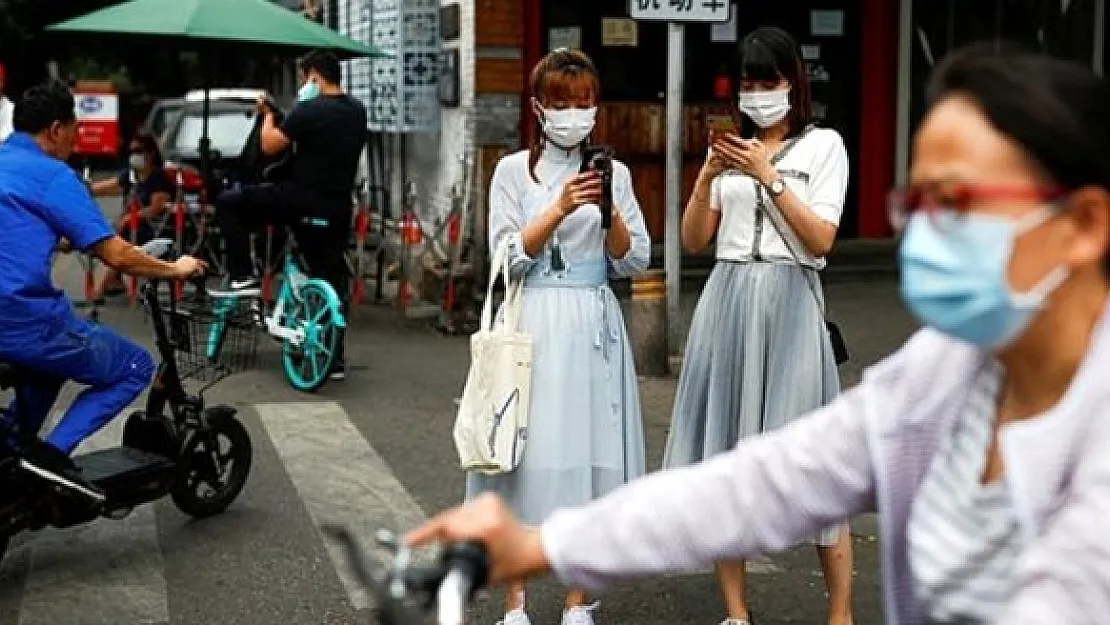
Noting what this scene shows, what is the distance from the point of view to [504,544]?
2211mm

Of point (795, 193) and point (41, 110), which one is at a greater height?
point (41, 110)

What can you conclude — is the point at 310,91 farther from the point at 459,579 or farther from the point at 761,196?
the point at 459,579

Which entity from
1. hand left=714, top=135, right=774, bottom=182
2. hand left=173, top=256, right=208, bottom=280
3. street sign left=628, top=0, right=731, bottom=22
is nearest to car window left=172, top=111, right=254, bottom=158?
street sign left=628, top=0, right=731, bottom=22

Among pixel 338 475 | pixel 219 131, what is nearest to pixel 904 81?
pixel 219 131

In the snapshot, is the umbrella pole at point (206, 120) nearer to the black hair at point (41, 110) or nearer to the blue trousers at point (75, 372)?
the black hair at point (41, 110)

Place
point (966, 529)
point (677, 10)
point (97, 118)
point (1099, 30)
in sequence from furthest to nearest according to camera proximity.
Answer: point (97, 118) < point (1099, 30) < point (677, 10) < point (966, 529)

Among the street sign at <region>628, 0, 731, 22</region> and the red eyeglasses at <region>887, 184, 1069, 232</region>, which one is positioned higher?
the street sign at <region>628, 0, 731, 22</region>

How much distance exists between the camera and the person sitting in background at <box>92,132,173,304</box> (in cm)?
1412

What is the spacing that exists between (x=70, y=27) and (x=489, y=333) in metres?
7.22

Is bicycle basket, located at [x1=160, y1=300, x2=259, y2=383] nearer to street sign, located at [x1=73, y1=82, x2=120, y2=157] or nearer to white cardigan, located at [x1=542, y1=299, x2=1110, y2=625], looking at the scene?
Result: white cardigan, located at [x1=542, y1=299, x2=1110, y2=625]

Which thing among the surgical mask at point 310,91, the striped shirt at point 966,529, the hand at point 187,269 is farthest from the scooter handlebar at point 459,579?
the surgical mask at point 310,91

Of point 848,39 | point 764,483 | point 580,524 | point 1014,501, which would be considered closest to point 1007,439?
point 1014,501

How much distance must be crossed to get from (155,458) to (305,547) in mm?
695

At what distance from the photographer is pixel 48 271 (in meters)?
5.97
